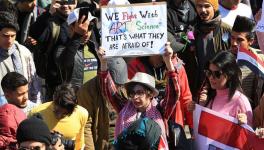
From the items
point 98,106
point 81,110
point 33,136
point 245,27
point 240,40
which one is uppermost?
point 33,136

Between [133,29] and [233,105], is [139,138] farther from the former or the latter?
[133,29]

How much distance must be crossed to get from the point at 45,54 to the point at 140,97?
2034 mm

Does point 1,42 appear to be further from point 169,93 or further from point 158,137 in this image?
point 158,137

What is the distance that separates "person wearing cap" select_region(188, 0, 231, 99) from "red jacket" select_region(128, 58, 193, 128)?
101 cm

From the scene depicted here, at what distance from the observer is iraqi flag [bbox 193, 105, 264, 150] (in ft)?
20.3

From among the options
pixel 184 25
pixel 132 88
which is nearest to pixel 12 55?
pixel 132 88

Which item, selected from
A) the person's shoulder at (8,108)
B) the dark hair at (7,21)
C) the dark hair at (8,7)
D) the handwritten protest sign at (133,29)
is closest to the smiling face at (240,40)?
the handwritten protest sign at (133,29)

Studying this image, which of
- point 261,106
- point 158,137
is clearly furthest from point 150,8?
point 158,137

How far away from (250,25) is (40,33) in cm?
227

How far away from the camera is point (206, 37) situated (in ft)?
28.3

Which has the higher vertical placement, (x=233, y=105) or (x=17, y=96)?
(x=233, y=105)

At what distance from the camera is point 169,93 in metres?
6.66

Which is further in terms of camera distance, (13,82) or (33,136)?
(13,82)

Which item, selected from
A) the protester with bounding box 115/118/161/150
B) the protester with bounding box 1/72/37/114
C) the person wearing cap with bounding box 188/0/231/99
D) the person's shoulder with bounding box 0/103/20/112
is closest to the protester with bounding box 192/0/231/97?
the person wearing cap with bounding box 188/0/231/99
